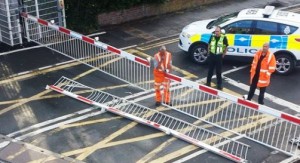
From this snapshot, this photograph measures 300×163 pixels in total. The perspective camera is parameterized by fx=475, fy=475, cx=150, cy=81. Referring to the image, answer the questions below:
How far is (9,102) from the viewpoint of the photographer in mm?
11148

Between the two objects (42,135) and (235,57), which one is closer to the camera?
(42,135)

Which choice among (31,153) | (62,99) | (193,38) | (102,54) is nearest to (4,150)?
(31,153)

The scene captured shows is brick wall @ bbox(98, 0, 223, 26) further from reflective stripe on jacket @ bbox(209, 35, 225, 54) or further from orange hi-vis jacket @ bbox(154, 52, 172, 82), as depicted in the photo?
orange hi-vis jacket @ bbox(154, 52, 172, 82)

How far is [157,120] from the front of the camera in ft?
34.4

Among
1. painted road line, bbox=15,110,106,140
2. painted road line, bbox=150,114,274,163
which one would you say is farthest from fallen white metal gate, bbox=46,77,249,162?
painted road line, bbox=15,110,106,140

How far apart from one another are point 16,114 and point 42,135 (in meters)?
1.18

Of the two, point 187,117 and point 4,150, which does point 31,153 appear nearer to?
point 4,150

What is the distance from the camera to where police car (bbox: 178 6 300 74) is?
12641mm

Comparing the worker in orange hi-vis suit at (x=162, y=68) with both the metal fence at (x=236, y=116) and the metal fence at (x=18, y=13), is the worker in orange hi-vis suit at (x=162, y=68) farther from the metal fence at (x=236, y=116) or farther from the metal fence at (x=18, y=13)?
the metal fence at (x=18, y=13)

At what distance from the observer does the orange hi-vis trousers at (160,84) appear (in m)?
10.6

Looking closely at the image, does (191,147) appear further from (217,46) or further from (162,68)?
(217,46)

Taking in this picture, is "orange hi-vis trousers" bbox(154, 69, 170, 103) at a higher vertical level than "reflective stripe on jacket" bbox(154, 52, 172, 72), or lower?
lower

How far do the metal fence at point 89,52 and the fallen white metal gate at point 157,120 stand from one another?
1071 millimetres

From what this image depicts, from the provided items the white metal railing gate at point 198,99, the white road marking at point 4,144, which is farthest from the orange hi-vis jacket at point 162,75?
the white road marking at point 4,144
